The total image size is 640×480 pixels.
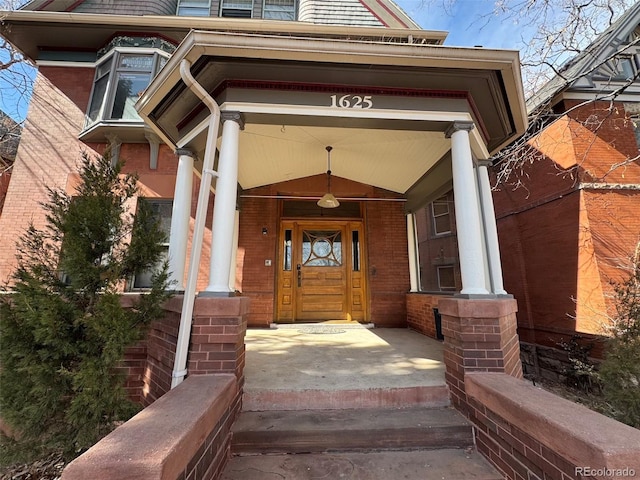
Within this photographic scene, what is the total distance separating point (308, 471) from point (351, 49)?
10.6ft

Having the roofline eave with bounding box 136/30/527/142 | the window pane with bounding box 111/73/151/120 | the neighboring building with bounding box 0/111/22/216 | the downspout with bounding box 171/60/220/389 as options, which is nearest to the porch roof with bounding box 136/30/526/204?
the roofline eave with bounding box 136/30/527/142

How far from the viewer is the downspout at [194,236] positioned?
2195mm

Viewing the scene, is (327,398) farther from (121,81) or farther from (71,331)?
(121,81)

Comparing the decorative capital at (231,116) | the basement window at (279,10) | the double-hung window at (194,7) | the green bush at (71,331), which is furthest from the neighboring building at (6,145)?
the decorative capital at (231,116)

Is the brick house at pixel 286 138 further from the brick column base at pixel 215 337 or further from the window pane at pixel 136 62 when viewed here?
the brick column base at pixel 215 337

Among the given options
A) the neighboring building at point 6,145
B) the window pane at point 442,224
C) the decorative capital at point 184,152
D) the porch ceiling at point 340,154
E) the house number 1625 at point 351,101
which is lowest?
the window pane at point 442,224

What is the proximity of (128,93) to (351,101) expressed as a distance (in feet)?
16.3

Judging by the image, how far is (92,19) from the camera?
216 inches

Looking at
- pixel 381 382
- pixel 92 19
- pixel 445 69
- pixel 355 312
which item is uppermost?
pixel 92 19

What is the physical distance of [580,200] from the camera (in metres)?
4.71

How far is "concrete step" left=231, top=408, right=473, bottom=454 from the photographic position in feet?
6.58

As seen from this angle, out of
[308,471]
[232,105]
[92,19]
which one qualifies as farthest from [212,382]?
[92,19]

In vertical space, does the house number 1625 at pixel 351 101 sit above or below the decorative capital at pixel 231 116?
above

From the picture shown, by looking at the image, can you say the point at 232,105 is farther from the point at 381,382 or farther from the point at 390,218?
the point at 390,218
